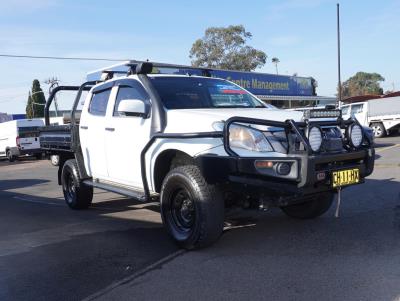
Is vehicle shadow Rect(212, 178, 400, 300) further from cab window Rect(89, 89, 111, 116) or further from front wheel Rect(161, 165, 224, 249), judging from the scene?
cab window Rect(89, 89, 111, 116)

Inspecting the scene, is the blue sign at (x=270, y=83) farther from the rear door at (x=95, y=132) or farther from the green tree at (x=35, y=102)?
the green tree at (x=35, y=102)

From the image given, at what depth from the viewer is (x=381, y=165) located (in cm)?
1124

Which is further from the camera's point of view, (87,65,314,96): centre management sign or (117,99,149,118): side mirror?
(87,65,314,96): centre management sign

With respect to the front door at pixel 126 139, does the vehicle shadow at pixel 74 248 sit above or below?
below

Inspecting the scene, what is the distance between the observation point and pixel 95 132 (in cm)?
687

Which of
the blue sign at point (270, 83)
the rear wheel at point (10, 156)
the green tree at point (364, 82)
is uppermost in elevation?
the green tree at point (364, 82)

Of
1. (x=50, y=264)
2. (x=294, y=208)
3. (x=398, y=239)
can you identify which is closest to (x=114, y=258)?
(x=50, y=264)

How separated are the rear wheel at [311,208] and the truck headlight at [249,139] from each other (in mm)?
1653

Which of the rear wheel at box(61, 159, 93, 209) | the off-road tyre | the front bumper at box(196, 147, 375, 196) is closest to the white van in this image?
the off-road tyre

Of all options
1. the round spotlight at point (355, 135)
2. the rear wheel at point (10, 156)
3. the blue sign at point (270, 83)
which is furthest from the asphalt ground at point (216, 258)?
the rear wheel at point (10, 156)

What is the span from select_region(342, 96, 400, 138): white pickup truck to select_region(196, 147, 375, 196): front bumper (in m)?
18.5

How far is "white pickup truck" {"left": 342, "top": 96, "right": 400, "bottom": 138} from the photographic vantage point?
2238cm

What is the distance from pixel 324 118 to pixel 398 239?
153 cm

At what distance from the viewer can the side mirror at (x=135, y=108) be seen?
551 cm
